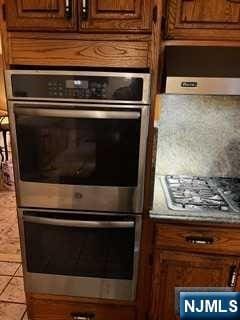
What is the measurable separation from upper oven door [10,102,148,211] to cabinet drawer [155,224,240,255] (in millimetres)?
248

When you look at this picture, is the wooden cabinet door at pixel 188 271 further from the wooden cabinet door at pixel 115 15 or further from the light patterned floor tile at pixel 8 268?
the light patterned floor tile at pixel 8 268

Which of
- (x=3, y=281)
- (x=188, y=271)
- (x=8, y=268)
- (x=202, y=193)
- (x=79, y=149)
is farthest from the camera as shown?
(x=8, y=268)

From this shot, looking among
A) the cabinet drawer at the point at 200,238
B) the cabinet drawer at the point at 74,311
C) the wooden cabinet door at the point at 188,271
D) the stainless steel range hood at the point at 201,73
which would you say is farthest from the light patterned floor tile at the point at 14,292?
the stainless steel range hood at the point at 201,73

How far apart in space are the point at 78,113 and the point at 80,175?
1.01 ft

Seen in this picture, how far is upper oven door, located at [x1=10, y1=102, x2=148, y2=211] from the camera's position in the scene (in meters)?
1.26

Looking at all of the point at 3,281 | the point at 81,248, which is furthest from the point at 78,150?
the point at 3,281

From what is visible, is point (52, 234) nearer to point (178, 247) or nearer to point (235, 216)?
point (178, 247)

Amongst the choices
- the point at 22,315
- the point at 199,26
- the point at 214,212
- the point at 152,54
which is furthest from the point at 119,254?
the point at 199,26

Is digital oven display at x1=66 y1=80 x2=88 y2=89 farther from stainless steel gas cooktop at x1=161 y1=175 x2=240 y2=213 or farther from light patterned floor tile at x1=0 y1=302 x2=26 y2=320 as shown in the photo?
light patterned floor tile at x1=0 y1=302 x2=26 y2=320

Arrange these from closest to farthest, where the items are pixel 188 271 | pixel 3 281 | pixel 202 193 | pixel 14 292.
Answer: pixel 188 271 < pixel 202 193 < pixel 14 292 < pixel 3 281

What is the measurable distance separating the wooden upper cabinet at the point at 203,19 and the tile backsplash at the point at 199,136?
539 mm

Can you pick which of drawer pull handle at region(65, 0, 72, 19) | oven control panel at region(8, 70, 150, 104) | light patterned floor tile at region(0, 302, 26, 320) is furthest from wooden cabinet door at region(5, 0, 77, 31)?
light patterned floor tile at region(0, 302, 26, 320)

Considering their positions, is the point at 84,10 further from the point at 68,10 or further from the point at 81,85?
the point at 81,85

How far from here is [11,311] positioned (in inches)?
71.7
